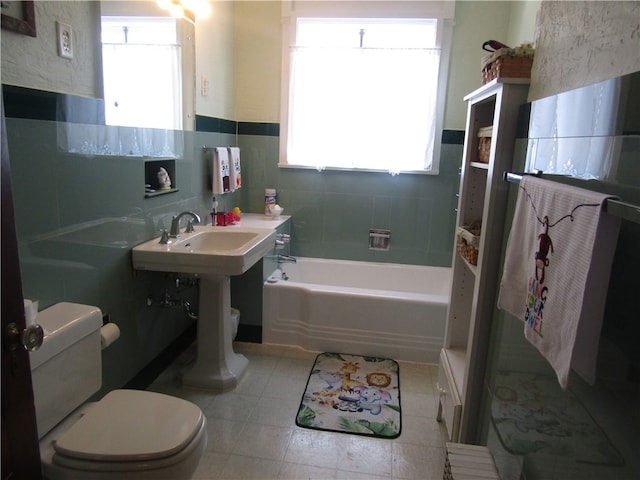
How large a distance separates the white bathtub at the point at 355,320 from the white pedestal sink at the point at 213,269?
414 millimetres

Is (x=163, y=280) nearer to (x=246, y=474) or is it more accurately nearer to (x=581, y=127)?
(x=246, y=474)

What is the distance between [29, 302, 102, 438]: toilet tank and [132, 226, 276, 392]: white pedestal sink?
56 centimetres

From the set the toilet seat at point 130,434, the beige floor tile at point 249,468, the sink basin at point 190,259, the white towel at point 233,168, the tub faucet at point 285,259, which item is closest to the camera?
the toilet seat at point 130,434

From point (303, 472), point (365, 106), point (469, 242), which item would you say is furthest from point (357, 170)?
point (303, 472)

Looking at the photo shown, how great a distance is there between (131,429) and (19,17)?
136cm

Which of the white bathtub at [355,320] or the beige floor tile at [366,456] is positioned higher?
the white bathtub at [355,320]

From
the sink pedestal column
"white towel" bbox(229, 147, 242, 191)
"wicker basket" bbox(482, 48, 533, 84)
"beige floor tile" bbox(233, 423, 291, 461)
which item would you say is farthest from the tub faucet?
"wicker basket" bbox(482, 48, 533, 84)

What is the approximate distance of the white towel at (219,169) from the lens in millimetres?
2854

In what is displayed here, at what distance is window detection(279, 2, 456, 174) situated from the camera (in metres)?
3.12

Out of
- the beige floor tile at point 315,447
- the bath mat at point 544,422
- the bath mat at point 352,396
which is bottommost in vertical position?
the beige floor tile at point 315,447

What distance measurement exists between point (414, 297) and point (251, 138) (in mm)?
1736

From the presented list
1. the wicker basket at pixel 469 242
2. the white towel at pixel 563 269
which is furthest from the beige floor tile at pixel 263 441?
the white towel at pixel 563 269

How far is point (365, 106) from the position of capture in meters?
3.23

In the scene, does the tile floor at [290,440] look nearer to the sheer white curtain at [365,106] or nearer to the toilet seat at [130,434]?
the toilet seat at [130,434]
